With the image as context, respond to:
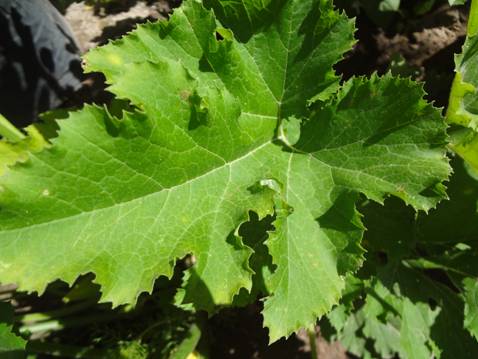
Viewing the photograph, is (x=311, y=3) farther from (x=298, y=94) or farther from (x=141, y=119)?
(x=141, y=119)

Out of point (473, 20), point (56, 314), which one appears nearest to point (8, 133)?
point (56, 314)

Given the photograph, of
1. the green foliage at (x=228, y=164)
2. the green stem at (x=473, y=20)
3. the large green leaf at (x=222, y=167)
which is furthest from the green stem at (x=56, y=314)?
the green stem at (x=473, y=20)

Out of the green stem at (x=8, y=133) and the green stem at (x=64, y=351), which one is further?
the green stem at (x=64, y=351)

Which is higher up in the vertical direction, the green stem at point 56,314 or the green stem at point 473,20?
the green stem at point 473,20

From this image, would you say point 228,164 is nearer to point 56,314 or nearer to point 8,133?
point 8,133

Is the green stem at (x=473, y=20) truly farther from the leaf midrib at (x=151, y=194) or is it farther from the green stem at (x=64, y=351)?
the green stem at (x=64, y=351)

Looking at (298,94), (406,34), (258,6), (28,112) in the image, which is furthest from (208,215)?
(28,112)

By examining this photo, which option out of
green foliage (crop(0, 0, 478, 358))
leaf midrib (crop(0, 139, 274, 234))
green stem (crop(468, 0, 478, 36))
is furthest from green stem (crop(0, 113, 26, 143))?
green stem (crop(468, 0, 478, 36))
